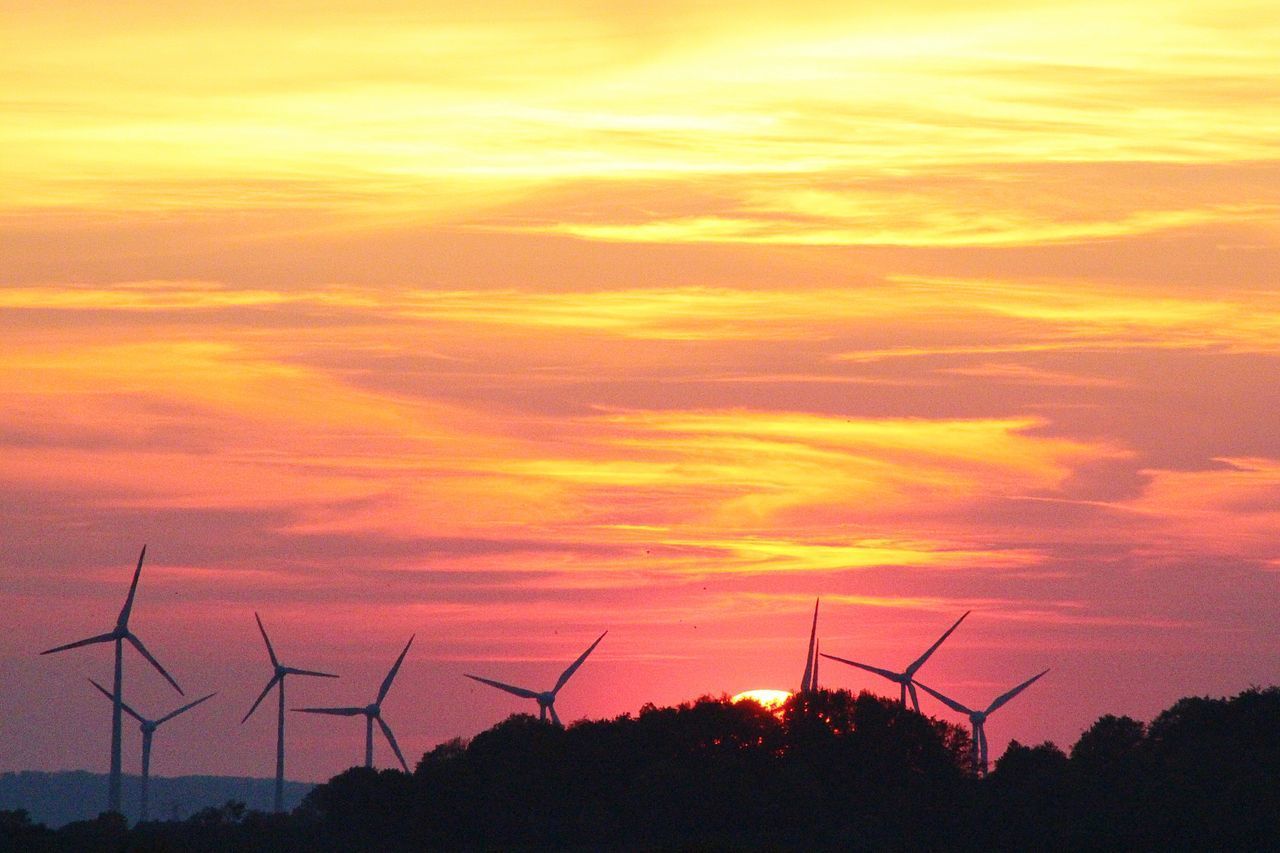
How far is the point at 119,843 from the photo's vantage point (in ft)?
588

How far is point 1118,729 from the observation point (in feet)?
647

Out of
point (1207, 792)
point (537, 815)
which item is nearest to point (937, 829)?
point (1207, 792)

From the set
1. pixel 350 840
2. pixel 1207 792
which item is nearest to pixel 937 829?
pixel 1207 792

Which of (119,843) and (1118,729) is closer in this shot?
(119,843)

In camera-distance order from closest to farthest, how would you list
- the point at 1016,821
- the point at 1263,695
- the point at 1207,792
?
the point at 1207,792
the point at 1016,821
the point at 1263,695

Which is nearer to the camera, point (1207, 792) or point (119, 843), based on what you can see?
point (1207, 792)

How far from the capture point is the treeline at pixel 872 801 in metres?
162

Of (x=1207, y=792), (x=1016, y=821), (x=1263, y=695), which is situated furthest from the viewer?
(x=1263, y=695)

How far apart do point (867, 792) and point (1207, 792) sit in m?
35.1

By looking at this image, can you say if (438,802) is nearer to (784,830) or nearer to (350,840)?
(350,840)

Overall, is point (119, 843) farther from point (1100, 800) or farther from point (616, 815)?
point (1100, 800)

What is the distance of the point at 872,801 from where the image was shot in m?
187

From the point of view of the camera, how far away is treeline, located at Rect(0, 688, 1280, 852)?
16250 cm

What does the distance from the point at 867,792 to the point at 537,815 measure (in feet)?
97.2
